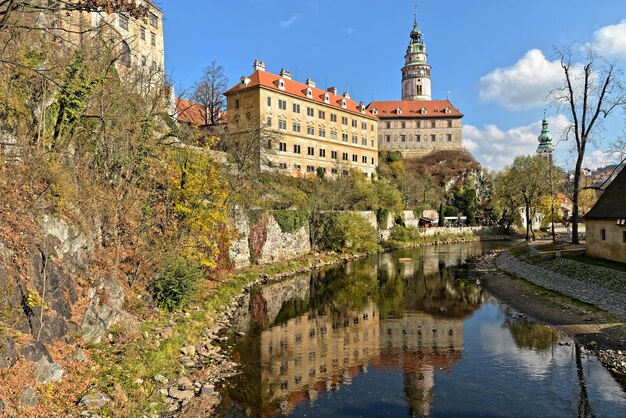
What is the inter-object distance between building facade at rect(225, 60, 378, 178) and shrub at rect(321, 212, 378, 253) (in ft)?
33.8

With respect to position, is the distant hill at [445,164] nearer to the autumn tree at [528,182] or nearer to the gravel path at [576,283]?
the autumn tree at [528,182]

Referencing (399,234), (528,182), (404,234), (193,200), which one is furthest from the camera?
(404,234)

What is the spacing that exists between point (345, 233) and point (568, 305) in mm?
23069

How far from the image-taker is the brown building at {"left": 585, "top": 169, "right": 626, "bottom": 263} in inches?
Result: 923

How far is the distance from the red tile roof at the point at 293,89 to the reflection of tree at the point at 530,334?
129ft

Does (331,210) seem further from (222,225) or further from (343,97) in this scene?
(343,97)

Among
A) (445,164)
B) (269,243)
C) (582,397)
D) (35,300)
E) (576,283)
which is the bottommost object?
(582,397)

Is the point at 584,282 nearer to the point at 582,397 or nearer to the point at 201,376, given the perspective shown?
the point at 582,397

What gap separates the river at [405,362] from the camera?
443 inches

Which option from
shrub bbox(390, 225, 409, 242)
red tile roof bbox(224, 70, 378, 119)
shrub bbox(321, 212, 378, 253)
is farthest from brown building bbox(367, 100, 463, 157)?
shrub bbox(321, 212, 378, 253)

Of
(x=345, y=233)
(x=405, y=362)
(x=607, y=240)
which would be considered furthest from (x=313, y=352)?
(x=345, y=233)

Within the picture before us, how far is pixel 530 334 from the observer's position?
17.1 metres

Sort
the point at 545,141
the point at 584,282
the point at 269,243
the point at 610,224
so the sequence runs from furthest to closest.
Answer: the point at 545,141 → the point at 269,243 → the point at 610,224 → the point at 584,282

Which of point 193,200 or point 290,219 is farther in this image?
point 290,219
